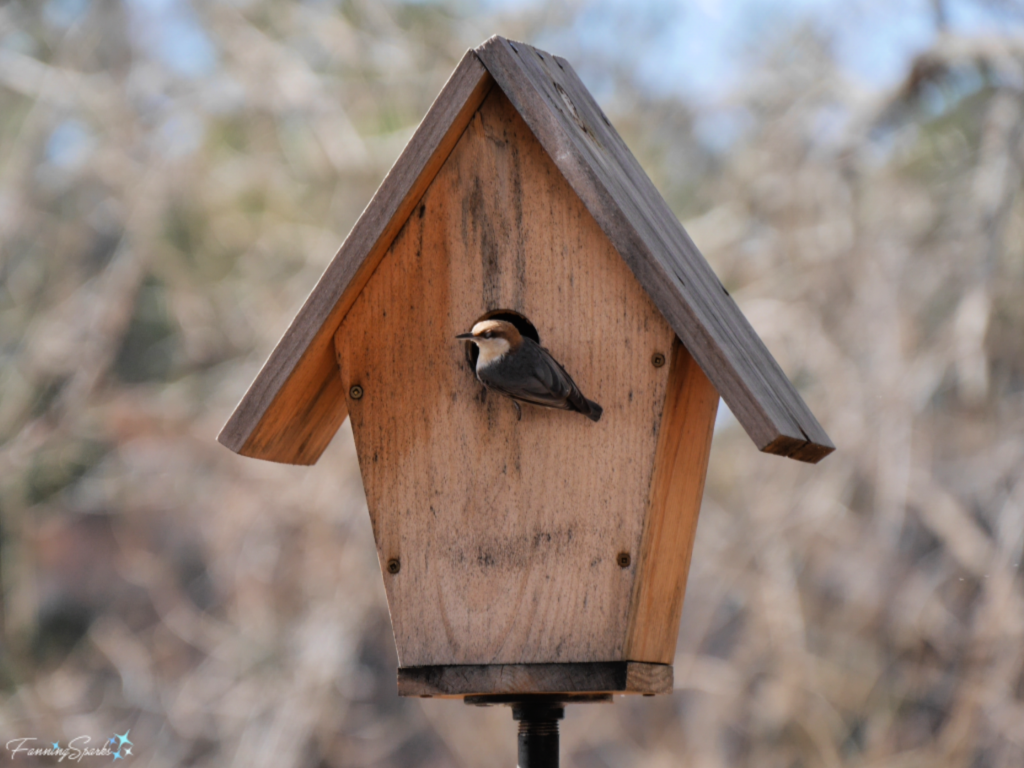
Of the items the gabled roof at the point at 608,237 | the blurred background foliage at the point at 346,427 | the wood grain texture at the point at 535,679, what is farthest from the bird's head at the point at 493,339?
the blurred background foliage at the point at 346,427

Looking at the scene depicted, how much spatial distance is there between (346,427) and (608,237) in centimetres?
365

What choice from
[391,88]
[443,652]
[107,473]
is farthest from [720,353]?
[107,473]

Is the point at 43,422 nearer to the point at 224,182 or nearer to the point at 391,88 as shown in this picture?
the point at 224,182

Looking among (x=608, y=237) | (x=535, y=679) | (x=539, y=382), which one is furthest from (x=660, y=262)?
(x=535, y=679)

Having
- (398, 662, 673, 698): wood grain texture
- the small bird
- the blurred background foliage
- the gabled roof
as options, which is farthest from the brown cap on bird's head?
the blurred background foliage

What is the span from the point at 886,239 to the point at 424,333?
304 cm

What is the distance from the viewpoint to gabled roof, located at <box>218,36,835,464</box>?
172 cm

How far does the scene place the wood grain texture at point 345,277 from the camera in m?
1.86

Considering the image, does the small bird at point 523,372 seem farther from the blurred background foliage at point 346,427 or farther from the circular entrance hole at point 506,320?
the blurred background foliage at point 346,427

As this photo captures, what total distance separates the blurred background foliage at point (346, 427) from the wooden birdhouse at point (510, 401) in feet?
7.91

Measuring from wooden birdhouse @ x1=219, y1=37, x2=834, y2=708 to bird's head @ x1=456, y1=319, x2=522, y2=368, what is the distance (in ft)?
0.27

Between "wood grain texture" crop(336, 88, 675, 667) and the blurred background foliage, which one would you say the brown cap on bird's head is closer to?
"wood grain texture" crop(336, 88, 675, 667)

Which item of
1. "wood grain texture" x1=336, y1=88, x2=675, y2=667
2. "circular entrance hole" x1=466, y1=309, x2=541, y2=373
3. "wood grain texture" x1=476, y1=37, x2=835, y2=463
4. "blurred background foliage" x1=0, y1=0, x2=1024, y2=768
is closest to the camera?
"wood grain texture" x1=476, y1=37, x2=835, y2=463

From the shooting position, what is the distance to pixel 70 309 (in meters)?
5.26
